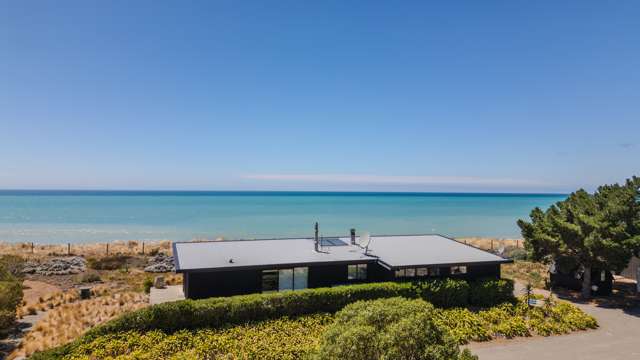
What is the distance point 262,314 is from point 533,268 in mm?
29014

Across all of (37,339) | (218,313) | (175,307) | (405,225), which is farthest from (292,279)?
(405,225)

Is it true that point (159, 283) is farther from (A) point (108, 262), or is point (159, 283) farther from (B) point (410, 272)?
(A) point (108, 262)

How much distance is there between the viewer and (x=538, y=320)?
22328 mm

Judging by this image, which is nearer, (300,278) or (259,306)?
(259,306)

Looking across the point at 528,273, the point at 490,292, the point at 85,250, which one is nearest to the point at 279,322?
the point at 490,292

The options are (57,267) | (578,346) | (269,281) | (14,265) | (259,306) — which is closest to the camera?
(578,346)

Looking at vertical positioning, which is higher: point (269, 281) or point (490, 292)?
point (269, 281)

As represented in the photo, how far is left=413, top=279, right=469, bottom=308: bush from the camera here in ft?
75.4

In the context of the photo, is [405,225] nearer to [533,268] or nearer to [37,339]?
[533,268]

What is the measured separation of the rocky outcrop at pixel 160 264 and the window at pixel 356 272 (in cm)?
2092

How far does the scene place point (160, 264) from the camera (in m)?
38.5

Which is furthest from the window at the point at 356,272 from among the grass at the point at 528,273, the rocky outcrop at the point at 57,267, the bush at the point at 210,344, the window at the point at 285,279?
the rocky outcrop at the point at 57,267

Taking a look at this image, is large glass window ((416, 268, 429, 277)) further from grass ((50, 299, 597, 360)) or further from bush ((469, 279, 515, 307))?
bush ((469, 279, 515, 307))

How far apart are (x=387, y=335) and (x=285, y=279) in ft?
47.6
